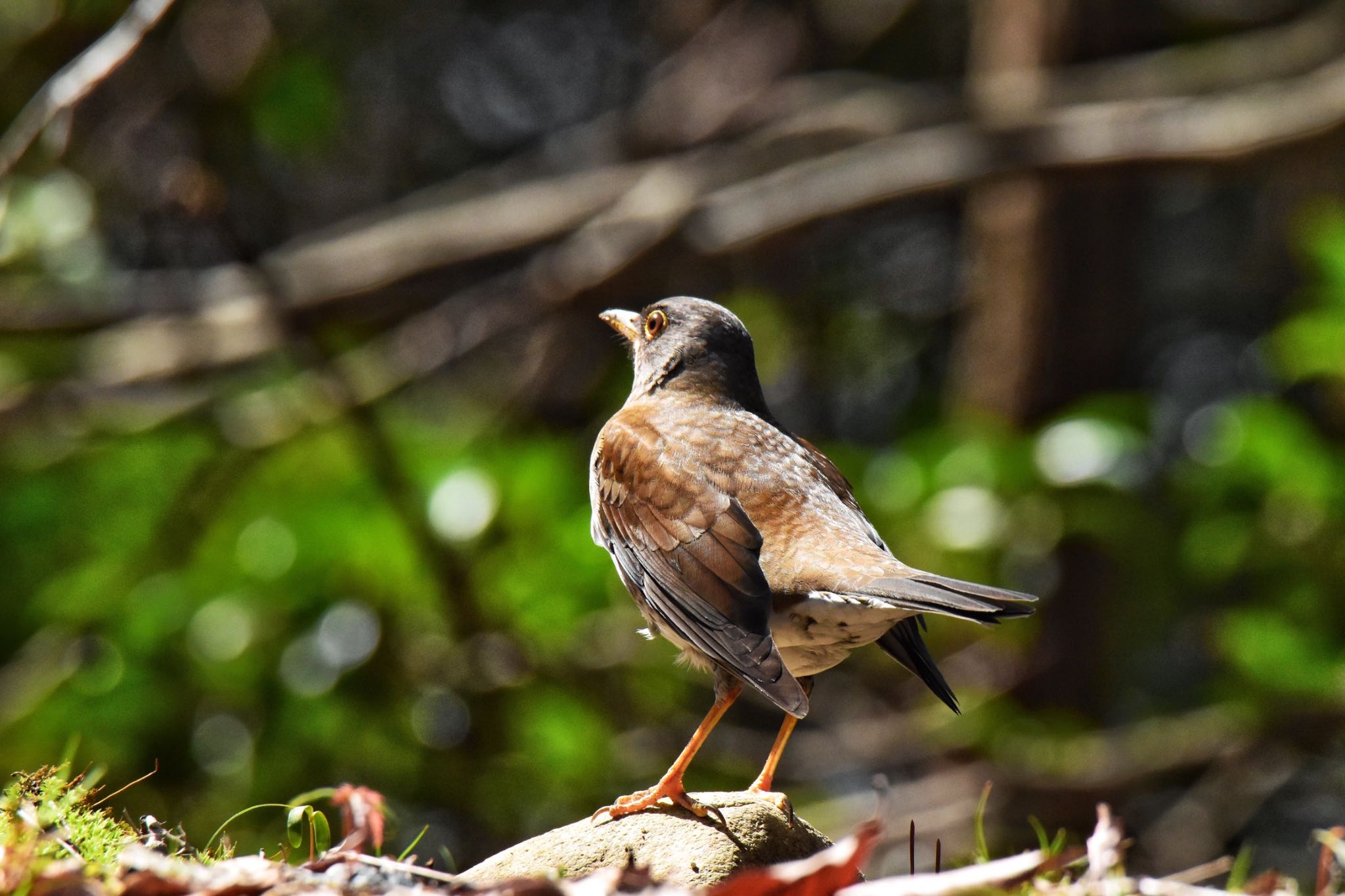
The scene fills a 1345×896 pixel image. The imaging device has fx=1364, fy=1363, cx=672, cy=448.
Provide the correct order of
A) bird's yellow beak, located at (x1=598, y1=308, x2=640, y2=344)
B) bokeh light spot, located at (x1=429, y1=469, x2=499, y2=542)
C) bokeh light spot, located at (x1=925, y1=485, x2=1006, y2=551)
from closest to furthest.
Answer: bird's yellow beak, located at (x1=598, y1=308, x2=640, y2=344) < bokeh light spot, located at (x1=429, y1=469, x2=499, y2=542) < bokeh light spot, located at (x1=925, y1=485, x2=1006, y2=551)

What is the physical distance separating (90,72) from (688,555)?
3282mm

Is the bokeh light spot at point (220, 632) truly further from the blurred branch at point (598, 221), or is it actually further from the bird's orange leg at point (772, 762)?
the bird's orange leg at point (772, 762)

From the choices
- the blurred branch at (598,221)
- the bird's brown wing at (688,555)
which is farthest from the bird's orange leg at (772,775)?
the blurred branch at (598,221)

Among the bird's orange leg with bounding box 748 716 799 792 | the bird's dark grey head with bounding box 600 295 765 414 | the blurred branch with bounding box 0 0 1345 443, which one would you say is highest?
the blurred branch with bounding box 0 0 1345 443

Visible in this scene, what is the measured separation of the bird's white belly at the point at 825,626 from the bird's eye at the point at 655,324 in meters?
1.69

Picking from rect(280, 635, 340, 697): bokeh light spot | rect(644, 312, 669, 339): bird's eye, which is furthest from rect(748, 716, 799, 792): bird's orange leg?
rect(280, 635, 340, 697): bokeh light spot

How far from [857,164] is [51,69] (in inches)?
208

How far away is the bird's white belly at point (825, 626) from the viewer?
3834 mm

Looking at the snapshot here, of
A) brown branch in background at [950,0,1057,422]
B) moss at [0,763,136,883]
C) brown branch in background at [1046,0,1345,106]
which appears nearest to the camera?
moss at [0,763,136,883]

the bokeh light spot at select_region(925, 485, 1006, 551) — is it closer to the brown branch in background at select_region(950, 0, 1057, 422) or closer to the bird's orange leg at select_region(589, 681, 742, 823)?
the brown branch in background at select_region(950, 0, 1057, 422)

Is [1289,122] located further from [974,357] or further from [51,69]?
[51,69]

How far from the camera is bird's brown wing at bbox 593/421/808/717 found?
375 centimetres

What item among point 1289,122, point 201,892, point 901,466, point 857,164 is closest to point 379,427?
point 901,466

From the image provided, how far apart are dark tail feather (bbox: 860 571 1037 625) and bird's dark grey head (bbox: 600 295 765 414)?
1481mm
